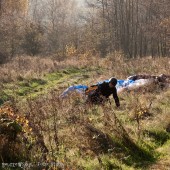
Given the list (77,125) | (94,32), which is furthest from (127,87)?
(94,32)

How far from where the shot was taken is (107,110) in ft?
21.0

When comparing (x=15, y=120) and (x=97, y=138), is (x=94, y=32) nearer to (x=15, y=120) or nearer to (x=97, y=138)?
(x=97, y=138)

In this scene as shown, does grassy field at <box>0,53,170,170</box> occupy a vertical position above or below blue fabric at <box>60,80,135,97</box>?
below

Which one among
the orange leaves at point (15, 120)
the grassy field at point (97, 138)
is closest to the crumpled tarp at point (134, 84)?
the grassy field at point (97, 138)

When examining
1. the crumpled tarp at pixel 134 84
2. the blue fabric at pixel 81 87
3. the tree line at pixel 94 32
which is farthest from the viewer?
the tree line at pixel 94 32

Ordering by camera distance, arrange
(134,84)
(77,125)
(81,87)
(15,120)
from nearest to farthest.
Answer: (15,120)
(77,125)
(134,84)
(81,87)

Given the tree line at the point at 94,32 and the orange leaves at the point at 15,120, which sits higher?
the tree line at the point at 94,32

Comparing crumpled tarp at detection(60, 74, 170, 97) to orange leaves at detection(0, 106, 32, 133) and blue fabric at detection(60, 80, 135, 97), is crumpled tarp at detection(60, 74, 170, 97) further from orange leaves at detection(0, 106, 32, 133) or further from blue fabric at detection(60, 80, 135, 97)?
orange leaves at detection(0, 106, 32, 133)

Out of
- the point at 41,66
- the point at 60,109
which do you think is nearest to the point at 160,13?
the point at 41,66

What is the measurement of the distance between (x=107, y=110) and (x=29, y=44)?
23717 millimetres

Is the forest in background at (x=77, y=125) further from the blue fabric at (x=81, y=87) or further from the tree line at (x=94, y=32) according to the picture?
the tree line at (x=94, y=32)

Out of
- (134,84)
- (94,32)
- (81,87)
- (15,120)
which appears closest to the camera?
(15,120)

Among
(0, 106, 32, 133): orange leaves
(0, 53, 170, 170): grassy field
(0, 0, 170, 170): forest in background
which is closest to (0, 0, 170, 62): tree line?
(0, 0, 170, 170): forest in background

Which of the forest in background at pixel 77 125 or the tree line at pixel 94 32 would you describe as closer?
the forest in background at pixel 77 125
